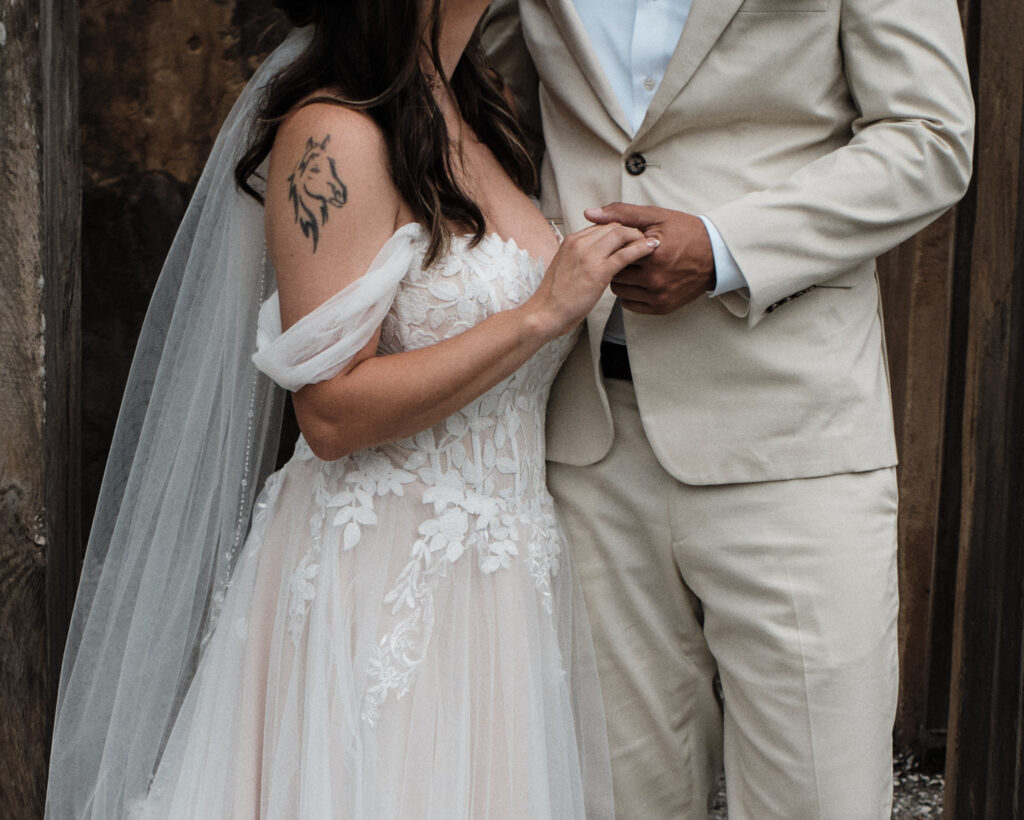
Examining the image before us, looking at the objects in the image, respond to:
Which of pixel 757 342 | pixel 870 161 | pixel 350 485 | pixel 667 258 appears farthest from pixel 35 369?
pixel 870 161

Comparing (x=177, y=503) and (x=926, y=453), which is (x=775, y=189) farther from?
(x=926, y=453)

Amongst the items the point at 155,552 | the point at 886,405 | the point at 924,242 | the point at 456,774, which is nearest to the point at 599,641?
the point at 456,774

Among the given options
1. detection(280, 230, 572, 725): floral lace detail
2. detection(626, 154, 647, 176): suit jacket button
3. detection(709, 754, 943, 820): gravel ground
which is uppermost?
detection(626, 154, 647, 176): suit jacket button

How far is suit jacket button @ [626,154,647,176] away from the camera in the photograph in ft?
6.24

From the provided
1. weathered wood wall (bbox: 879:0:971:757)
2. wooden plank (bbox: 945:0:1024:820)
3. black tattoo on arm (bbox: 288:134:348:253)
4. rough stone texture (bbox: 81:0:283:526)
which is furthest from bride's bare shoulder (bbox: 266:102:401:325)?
weathered wood wall (bbox: 879:0:971:757)

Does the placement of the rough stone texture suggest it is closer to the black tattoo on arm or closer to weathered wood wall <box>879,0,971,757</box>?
the black tattoo on arm

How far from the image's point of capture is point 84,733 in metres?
1.94

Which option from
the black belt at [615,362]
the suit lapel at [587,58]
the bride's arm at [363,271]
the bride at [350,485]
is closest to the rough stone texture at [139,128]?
the bride at [350,485]

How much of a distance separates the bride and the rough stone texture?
83cm

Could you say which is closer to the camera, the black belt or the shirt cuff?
the shirt cuff

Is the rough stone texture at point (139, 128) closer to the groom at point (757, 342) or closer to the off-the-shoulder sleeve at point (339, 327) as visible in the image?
the groom at point (757, 342)

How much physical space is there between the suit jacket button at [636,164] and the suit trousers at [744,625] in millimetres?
360

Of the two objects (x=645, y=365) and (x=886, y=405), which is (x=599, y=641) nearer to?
(x=645, y=365)

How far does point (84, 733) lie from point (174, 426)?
1.75ft
